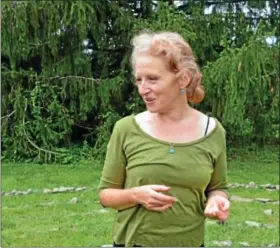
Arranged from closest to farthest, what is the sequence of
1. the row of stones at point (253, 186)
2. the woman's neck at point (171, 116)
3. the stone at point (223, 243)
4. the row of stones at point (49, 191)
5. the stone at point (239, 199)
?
the woman's neck at point (171, 116)
the stone at point (223, 243)
the stone at point (239, 199)
the row of stones at point (49, 191)
the row of stones at point (253, 186)

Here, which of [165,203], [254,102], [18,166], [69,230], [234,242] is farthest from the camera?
[254,102]

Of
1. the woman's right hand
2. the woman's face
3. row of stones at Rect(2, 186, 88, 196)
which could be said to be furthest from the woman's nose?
row of stones at Rect(2, 186, 88, 196)

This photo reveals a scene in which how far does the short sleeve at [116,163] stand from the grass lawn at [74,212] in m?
2.89

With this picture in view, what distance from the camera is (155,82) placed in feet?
4.66

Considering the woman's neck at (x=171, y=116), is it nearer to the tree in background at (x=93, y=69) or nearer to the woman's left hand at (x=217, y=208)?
the woman's left hand at (x=217, y=208)

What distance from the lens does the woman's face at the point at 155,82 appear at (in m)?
1.42

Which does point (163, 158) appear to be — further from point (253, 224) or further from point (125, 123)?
point (253, 224)

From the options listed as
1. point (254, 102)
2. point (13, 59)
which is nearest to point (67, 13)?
point (13, 59)

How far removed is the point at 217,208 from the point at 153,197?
16cm

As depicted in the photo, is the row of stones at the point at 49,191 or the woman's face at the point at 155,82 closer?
the woman's face at the point at 155,82

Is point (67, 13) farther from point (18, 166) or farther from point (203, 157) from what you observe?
point (203, 157)

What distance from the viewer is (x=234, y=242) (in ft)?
14.1

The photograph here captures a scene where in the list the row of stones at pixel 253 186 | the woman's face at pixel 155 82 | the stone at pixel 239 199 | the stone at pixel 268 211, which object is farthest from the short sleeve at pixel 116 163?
the row of stones at pixel 253 186

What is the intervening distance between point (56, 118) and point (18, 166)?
126 cm
